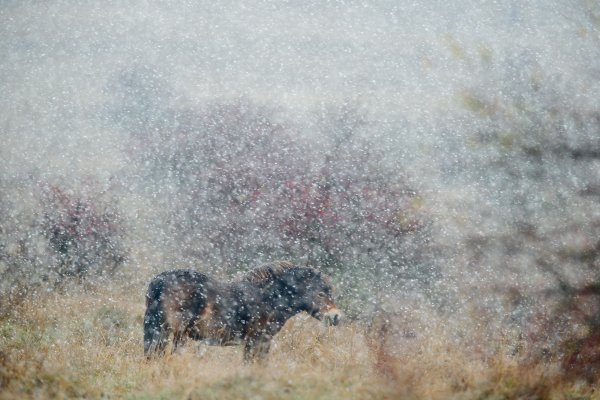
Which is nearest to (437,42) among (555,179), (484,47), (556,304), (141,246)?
(484,47)

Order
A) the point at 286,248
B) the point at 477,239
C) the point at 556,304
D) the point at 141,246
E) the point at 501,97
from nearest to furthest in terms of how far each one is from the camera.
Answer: the point at 556,304
the point at 477,239
the point at 501,97
the point at 286,248
the point at 141,246

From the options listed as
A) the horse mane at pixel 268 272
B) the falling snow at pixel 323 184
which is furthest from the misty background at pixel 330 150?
the horse mane at pixel 268 272

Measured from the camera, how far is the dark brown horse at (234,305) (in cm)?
702

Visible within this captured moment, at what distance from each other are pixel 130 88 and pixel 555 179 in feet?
28.7

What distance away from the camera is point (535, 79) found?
317 inches

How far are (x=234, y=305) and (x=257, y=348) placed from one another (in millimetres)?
541

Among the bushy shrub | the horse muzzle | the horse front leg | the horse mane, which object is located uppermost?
the horse mane

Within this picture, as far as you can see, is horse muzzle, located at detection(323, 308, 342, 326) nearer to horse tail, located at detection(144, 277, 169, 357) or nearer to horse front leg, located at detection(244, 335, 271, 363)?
horse front leg, located at detection(244, 335, 271, 363)

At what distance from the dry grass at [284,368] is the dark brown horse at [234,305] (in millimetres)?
254

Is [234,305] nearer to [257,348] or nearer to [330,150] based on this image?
[257,348]

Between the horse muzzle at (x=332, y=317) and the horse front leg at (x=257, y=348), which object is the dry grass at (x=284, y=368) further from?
the horse muzzle at (x=332, y=317)

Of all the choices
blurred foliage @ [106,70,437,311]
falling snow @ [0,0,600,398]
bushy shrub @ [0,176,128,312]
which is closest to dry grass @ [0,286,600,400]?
falling snow @ [0,0,600,398]

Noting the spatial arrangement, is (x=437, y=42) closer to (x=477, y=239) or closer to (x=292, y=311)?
(x=477, y=239)

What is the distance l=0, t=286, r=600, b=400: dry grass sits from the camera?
5.78 metres
